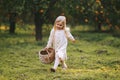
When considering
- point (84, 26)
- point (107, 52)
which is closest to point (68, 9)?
point (107, 52)

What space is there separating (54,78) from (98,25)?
77.9 ft

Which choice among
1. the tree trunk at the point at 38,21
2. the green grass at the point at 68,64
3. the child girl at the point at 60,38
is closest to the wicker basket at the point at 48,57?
the child girl at the point at 60,38

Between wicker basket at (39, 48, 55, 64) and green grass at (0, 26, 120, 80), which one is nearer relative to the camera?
green grass at (0, 26, 120, 80)

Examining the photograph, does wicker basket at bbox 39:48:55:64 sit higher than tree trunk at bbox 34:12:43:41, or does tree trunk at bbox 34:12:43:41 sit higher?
wicker basket at bbox 39:48:55:64

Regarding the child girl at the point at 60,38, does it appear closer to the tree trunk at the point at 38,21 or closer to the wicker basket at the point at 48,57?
the wicker basket at the point at 48,57

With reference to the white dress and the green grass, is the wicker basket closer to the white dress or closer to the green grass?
the white dress

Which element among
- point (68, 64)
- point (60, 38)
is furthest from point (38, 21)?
point (60, 38)

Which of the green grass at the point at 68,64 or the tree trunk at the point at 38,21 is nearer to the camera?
the green grass at the point at 68,64

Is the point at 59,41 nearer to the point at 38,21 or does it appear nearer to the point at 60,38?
the point at 60,38

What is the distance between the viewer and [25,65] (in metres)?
13.5

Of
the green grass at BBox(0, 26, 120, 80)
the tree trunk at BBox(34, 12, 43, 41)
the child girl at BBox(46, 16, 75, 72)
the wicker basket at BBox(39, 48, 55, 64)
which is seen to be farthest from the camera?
the tree trunk at BBox(34, 12, 43, 41)

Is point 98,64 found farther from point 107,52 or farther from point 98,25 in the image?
point 98,25

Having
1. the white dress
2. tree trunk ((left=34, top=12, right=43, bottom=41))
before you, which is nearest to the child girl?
the white dress

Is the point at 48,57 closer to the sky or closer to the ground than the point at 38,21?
closer to the sky
